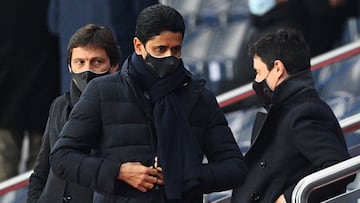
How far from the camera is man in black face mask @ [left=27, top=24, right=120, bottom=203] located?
17.7 feet

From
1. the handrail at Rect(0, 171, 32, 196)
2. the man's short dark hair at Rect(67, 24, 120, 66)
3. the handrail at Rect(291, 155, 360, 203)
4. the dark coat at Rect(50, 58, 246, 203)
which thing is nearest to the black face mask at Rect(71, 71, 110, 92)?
the man's short dark hair at Rect(67, 24, 120, 66)

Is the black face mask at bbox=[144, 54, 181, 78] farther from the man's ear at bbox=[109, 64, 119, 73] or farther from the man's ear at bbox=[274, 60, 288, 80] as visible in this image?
the man's ear at bbox=[274, 60, 288, 80]

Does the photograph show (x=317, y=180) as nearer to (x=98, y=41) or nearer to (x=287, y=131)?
(x=287, y=131)

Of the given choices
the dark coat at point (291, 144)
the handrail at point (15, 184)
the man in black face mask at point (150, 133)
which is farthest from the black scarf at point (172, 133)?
the handrail at point (15, 184)

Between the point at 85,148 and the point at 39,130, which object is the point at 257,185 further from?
the point at 39,130

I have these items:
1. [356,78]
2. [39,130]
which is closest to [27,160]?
[39,130]

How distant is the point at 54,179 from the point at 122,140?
29.4 inches

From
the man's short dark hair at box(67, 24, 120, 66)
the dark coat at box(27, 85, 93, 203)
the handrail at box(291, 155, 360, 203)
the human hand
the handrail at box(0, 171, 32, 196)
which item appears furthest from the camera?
the handrail at box(0, 171, 32, 196)

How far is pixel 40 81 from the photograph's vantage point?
359 inches

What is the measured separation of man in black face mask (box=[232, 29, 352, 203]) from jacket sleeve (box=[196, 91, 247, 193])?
1.96ft

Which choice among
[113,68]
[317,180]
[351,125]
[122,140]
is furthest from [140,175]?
[351,125]

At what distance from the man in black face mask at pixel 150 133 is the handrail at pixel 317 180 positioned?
399mm

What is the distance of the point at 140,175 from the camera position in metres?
4.64

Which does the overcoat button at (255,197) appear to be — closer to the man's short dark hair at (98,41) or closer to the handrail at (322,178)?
the handrail at (322,178)
